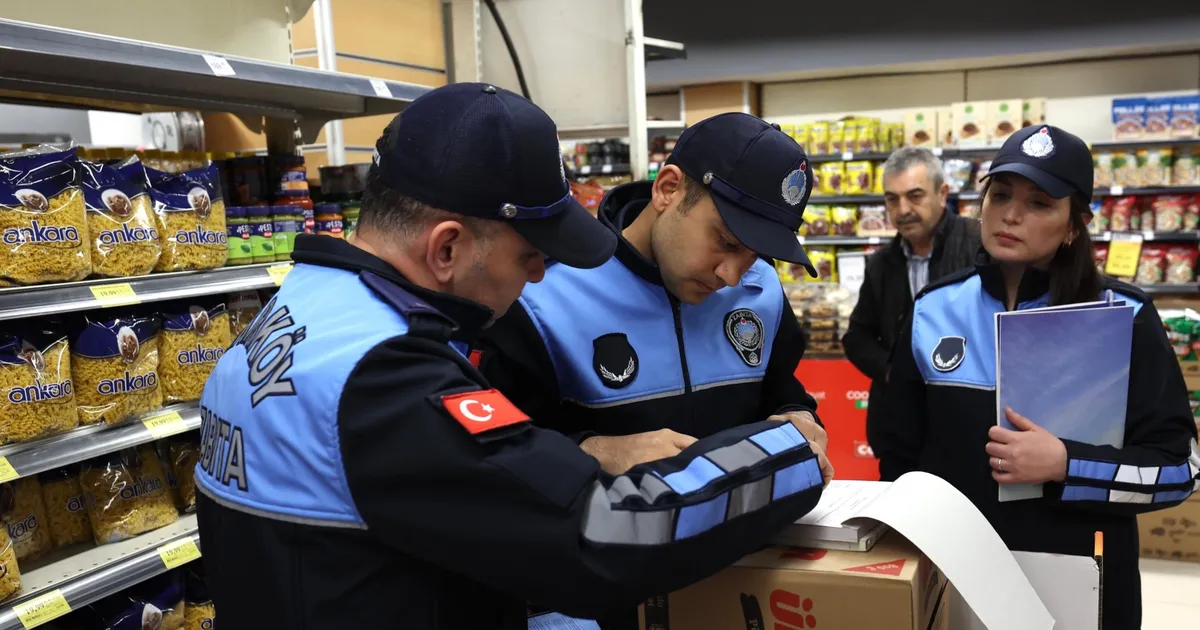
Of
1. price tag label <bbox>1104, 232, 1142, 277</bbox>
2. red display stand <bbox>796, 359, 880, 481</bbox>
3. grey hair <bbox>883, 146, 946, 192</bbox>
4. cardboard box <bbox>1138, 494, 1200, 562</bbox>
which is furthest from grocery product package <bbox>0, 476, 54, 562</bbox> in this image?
price tag label <bbox>1104, 232, 1142, 277</bbox>

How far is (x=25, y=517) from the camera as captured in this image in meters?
2.12

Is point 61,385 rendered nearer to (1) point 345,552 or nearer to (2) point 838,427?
(1) point 345,552

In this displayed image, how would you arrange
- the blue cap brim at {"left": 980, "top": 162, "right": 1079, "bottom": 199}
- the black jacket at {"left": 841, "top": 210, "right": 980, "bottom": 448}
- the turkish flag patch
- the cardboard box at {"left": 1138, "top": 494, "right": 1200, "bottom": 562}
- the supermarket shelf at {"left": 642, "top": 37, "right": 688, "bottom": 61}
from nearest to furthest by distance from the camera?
the turkish flag patch
the blue cap brim at {"left": 980, "top": 162, "right": 1079, "bottom": 199}
the black jacket at {"left": 841, "top": 210, "right": 980, "bottom": 448}
the supermarket shelf at {"left": 642, "top": 37, "right": 688, "bottom": 61}
the cardboard box at {"left": 1138, "top": 494, "right": 1200, "bottom": 562}

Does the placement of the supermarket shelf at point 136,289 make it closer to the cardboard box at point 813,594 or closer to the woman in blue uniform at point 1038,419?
the cardboard box at point 813,594

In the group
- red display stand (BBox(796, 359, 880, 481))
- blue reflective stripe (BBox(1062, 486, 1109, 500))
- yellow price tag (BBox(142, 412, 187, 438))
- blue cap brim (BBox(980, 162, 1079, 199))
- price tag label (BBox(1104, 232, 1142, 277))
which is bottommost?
red display stand (BBox(796, 359, 880, 481))

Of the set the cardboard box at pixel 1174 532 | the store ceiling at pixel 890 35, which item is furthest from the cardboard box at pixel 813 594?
the store ceiling at pixel 890 35

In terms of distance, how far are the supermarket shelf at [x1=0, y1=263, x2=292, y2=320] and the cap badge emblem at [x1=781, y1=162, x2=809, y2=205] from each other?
1.61 m

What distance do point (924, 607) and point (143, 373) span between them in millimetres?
2001

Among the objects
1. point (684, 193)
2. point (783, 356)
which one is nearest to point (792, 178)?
Result: point (684, 193)

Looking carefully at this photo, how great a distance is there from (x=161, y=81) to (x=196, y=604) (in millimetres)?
1477

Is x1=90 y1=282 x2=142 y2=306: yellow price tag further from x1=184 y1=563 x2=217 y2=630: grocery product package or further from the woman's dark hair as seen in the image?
the woman's dark hair

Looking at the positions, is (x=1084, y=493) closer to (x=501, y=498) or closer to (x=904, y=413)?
(x=904, y=413)

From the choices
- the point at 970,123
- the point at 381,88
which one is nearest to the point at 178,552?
the point at 381,88

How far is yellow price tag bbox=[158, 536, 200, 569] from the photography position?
2268 mm
